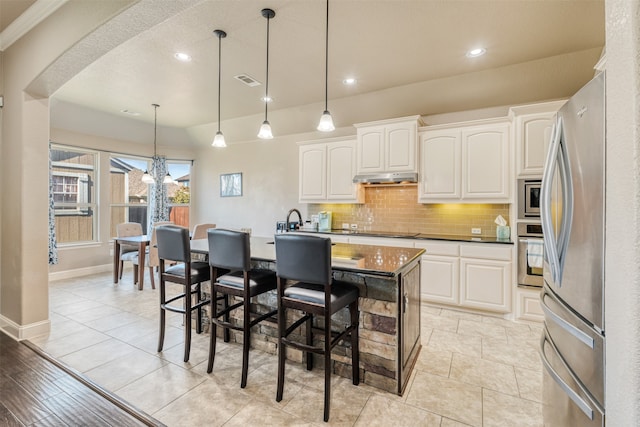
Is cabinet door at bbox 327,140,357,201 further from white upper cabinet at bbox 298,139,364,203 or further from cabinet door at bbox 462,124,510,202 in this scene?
cabinet door at bbox 462,124,510,202

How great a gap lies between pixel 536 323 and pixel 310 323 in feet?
9.00

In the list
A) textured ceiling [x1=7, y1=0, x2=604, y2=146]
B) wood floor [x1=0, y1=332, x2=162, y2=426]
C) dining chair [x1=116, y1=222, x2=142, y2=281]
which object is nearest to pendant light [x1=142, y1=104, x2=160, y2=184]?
textured ceiling [x1=7, y1=0, x2=604, y2=146]

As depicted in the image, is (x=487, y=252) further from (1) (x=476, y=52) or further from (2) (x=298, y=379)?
(2) (x=298, y=379)

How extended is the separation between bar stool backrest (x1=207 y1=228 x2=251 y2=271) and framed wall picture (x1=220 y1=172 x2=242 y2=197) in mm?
4142

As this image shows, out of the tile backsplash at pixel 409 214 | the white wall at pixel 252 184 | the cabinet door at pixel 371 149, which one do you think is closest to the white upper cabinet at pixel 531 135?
the tile backsplash at pixel 409 214

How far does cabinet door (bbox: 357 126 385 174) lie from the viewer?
14.0 ft

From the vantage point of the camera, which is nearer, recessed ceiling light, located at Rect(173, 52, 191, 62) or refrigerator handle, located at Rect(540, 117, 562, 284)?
refrigerator handle, located at Rect(540, 117, 562, 284)

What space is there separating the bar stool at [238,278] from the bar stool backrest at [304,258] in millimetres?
331

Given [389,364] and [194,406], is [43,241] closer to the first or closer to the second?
[194,406]

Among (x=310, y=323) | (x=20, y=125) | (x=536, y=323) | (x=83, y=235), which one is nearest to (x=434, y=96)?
(x=536, y=323)

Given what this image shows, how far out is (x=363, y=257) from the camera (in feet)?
7.72

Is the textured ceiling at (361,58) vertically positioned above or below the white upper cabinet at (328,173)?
above

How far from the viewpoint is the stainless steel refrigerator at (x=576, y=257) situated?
1.01 meters

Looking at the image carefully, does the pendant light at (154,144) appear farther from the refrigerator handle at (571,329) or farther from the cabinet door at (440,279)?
the refrigerator handle at (571,329)
